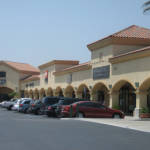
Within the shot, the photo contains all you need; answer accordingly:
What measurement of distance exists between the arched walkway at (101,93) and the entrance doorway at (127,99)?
6.53 ft

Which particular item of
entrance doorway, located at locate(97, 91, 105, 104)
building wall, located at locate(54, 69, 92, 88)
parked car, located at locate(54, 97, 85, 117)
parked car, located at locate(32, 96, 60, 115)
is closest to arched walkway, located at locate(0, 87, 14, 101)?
building wall, located at locate(54, 69, 92, 88)

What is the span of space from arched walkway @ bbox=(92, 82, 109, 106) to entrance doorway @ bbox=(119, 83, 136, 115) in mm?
1990

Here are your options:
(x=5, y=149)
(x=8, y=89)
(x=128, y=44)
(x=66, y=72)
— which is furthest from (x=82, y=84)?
(x=8, y=89)

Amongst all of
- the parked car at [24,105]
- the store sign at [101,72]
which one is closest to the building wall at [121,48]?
the store sign at [101,72]

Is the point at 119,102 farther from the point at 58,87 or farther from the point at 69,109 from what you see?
the point at 58,87

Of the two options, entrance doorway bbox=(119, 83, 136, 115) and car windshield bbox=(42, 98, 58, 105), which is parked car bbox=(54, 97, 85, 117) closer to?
car windshield bbox=(42, 98, 58, 105)

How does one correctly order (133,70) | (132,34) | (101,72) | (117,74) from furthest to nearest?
1. (101,72)
2. (132,34)
3. (117,74)
4. (133,70)

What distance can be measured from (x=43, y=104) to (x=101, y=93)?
7.63m

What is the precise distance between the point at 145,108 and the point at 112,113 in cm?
280

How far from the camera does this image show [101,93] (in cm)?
3362

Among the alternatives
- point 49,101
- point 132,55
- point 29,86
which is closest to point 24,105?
point 49,101

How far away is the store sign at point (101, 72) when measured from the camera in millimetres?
28634

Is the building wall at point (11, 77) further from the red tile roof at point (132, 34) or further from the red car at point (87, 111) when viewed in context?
the red car at point (87, 111)

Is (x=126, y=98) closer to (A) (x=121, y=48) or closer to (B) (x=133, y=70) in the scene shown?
(A) (x=121, y=48)
